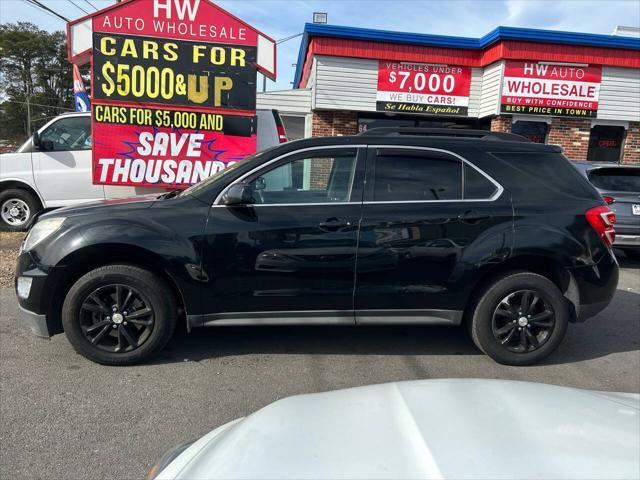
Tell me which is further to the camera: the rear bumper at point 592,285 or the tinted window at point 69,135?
the tinted window at point 69,135

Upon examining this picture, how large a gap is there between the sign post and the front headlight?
4355 millimetres

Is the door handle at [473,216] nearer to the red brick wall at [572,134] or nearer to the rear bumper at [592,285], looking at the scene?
the rear bumper at [592,285]

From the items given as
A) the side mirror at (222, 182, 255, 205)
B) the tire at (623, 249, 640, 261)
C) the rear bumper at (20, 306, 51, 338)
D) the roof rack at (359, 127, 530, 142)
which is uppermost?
the roof rack at (359, 127, 530, 142)

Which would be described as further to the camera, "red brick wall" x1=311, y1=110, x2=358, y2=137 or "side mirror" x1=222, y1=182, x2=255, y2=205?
"red brick wall" x1=311, y1=110, x2=358, y2=137

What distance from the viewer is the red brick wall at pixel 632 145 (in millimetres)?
14234

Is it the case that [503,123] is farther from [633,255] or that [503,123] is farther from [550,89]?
[633,255]

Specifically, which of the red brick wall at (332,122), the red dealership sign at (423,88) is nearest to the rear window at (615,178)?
the red dealership sign at (423,88)

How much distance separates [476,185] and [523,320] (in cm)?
118

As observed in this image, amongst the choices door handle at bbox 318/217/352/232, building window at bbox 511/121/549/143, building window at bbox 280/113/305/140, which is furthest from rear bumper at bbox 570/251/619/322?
building window at bbox 280/113/305/140

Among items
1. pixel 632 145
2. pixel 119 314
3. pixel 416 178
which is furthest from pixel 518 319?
pixel 632 145

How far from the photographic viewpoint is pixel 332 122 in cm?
1386

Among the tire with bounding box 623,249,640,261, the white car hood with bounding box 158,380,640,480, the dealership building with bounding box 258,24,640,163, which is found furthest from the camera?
the dealership building with bounding box 258,24,640,163

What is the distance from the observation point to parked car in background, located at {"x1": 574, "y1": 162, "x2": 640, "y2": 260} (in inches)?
314

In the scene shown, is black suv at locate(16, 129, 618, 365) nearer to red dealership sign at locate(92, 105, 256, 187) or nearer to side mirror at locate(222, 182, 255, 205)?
side mirror at locate(222, 182, 255, 205)
